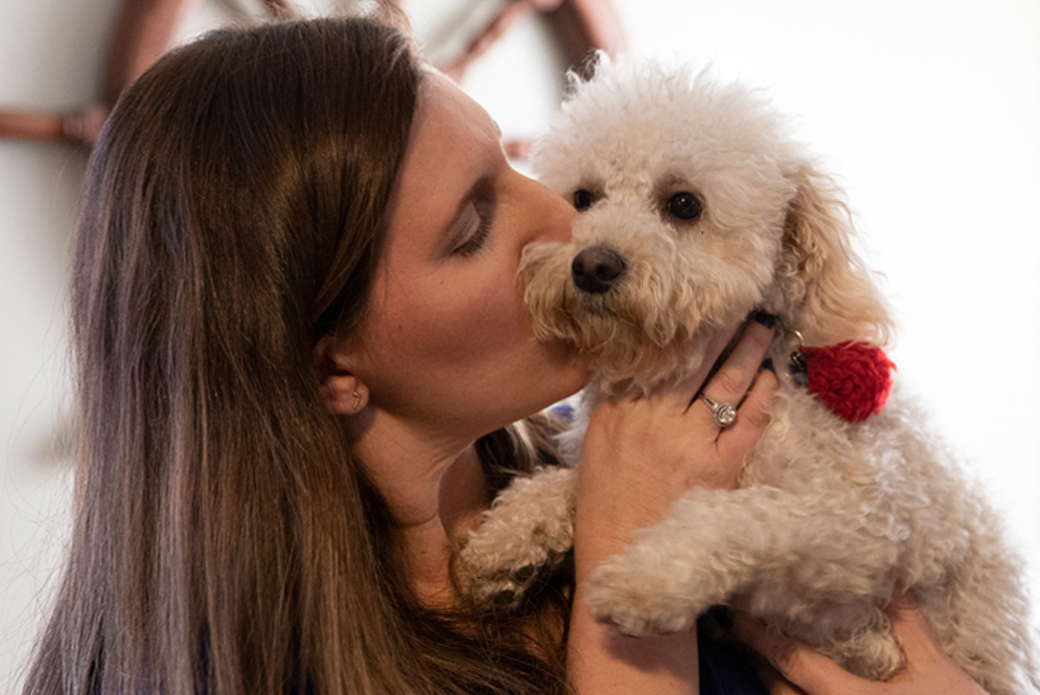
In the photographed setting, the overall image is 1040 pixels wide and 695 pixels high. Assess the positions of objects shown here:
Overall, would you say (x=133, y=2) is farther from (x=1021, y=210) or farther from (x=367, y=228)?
(x=1021, y=210)

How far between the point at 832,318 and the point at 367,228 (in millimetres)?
696

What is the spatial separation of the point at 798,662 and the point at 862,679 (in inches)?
3.4

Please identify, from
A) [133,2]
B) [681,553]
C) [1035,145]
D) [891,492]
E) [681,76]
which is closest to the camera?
[681,553]

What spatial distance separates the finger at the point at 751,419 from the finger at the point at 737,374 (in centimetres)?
1

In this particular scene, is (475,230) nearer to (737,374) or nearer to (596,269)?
A: (596,269)

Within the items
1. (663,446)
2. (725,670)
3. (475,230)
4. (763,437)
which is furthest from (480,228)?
(725,670)

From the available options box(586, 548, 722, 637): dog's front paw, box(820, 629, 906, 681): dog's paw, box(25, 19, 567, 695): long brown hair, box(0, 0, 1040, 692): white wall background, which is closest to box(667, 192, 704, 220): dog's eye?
box(25, 19, 567, 695): long brown hair

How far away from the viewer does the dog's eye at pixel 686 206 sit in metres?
1.24

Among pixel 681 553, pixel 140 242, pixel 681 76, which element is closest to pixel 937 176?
pixel 681 76

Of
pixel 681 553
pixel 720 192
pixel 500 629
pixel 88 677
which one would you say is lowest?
pixel 88 677

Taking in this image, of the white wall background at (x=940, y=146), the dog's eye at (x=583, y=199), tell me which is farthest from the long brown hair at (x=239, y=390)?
the white wall background at (x=940, y=146)

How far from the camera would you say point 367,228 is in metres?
1.03

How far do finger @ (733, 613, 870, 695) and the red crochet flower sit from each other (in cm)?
33

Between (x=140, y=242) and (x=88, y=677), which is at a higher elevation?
(x=140, y=242)
